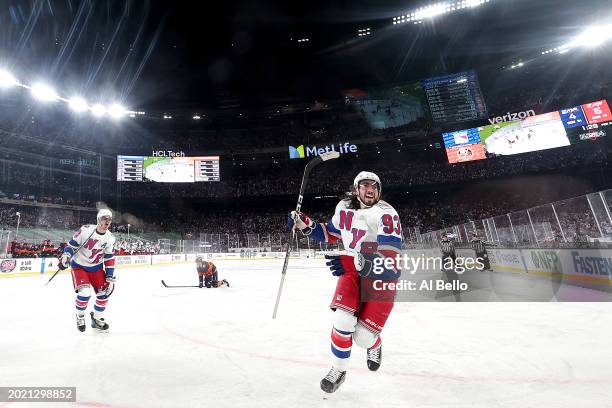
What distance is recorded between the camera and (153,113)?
38.9m

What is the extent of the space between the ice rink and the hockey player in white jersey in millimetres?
596

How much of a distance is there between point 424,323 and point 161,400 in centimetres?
423

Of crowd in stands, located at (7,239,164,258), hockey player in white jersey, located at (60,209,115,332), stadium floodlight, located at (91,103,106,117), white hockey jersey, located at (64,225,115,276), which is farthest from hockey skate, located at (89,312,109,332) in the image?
stadium floodlight, located at (91,103,106,117)

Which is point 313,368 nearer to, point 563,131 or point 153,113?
point 563,131

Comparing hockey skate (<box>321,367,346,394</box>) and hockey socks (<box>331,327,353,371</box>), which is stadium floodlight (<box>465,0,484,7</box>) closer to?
hockey socks (<box>331,327,353,371</box>)

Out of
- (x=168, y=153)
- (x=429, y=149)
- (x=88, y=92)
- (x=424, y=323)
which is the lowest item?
(x=424, y=323)

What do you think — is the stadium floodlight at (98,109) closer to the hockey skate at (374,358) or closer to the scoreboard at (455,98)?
the scoreboard at (455,98)

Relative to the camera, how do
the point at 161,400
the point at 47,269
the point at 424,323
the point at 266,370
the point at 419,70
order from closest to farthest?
the point at 161,400 < the point at 266,370 < the point at 424,323 < the point at 47,269 < the point at 419,70

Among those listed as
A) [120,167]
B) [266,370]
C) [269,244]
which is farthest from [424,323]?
[120,167]

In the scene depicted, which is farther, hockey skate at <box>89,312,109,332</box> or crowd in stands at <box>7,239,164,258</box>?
crowd in stands at <box>7,239,164,258</box>

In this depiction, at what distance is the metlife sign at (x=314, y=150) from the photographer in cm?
3859

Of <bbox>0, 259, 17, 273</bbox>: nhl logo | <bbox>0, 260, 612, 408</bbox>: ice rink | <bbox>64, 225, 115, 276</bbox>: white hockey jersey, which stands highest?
<bbox>0, 259, 17, 273</bbox>: nhl logo

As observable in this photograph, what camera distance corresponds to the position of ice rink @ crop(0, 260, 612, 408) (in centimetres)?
268

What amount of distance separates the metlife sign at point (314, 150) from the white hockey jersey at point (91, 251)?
3355cm
